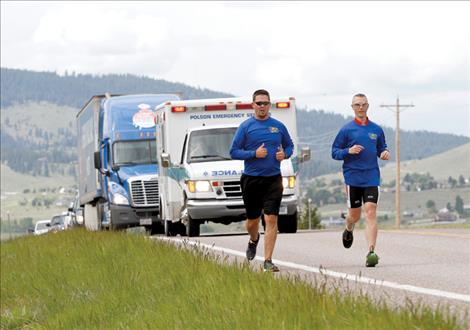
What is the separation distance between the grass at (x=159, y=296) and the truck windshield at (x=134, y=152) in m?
10.3

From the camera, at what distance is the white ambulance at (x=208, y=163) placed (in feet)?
78.5

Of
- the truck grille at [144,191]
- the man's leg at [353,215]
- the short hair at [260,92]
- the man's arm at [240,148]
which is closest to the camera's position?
the short hair at [260,92]

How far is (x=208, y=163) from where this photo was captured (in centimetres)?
2403

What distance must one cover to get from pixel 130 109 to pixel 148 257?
54.5 ft

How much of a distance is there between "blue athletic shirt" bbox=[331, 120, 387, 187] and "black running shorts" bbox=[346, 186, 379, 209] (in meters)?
0.06

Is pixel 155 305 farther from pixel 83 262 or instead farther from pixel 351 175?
pixel 83 262

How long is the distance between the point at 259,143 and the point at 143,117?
18.4 metres

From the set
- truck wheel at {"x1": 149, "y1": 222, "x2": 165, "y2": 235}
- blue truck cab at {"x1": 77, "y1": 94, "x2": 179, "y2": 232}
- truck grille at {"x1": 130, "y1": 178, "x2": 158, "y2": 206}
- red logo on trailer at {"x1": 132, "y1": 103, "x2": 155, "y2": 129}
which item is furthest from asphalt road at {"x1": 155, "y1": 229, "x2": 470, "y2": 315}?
truck wheel at {"x1": 149, "y1": 222, "x2": 165, "y2": 235}

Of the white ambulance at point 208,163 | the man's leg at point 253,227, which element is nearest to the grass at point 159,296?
the man's leg at point 253,227

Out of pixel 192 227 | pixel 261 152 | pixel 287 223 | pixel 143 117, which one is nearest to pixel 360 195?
pixel 261 152

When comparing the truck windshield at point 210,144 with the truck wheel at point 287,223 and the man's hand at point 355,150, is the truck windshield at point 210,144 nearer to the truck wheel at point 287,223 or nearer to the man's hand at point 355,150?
the truck wheel at point 287,223

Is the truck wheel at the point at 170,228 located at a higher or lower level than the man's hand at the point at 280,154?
lower

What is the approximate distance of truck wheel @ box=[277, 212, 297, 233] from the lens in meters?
25.3

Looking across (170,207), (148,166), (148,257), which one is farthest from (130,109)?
(148,257)
